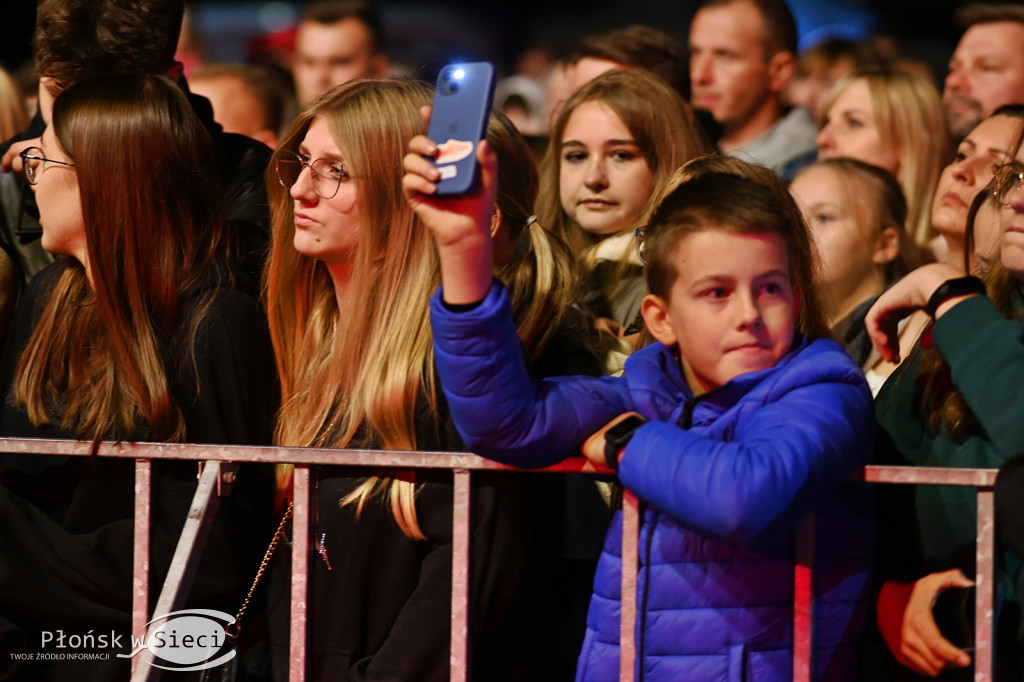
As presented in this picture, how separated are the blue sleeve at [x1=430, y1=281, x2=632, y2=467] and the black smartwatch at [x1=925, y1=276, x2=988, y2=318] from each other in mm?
786

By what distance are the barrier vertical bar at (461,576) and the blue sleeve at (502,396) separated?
151mm

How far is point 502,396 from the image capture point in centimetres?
242

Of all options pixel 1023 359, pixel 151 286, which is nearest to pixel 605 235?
pixel 151 286

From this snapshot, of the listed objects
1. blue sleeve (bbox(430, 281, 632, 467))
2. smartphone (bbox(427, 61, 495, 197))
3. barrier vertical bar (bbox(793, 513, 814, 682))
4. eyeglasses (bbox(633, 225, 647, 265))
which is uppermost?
smartphone (bbox(427, 61, 495, 197))

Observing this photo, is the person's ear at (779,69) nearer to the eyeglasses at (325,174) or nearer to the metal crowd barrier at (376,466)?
the eyeglasses at (325,174)

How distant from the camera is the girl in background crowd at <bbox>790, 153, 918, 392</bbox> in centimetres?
469

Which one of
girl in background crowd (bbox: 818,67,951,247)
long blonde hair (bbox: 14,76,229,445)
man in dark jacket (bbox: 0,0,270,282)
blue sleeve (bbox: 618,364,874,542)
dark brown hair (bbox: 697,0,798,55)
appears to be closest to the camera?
blue sleeve (bbox: 618,364,874,542)

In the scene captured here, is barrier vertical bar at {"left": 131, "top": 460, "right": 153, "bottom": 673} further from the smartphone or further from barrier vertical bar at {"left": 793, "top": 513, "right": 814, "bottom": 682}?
barrier vertical bar at {"left": 793, "top": 513, "right": 814, "bottom": 682}

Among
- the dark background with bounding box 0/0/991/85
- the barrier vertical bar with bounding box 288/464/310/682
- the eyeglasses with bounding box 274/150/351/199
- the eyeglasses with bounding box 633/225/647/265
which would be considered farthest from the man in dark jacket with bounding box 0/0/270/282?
the dark background with bounding box 0/0/991/85

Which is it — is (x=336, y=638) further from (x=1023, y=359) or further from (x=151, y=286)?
(x=1023, y=359)

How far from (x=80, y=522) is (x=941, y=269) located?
2257mm

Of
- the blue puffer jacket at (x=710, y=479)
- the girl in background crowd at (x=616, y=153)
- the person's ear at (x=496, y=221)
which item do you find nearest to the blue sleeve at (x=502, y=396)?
the blue puffer jacket at (x=710, y=479)

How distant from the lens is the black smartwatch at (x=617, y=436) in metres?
2.45

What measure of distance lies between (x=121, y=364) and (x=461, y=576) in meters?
1.08
